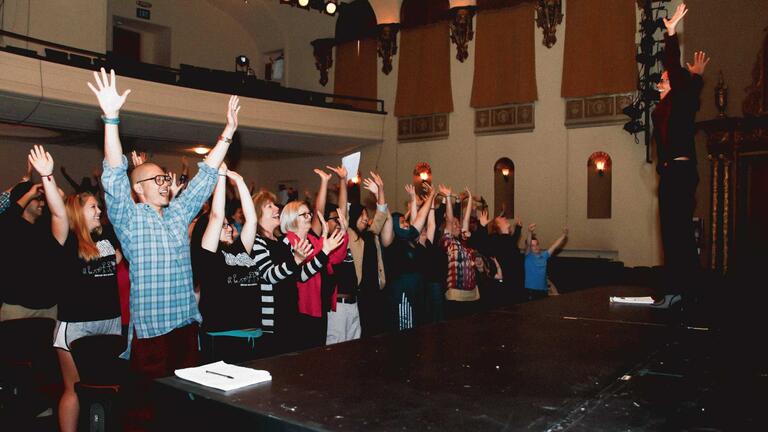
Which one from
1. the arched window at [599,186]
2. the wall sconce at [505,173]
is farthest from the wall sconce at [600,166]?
the wall sconce at [505,173]

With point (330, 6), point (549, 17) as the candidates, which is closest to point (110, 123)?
point (330, 6)

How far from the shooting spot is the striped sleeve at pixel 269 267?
3.54m

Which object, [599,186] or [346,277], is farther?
[599,186]

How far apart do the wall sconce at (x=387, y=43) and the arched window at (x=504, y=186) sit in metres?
3.79

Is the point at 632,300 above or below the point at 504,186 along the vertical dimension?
below

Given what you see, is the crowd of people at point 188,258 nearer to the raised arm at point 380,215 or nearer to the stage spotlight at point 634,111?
the raised arm at point 380,215

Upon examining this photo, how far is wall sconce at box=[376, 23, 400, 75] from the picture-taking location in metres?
14.4

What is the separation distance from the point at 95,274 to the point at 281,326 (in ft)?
3.51

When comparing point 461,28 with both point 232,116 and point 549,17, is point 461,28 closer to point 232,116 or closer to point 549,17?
point 549,17

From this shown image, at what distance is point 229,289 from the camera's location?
11.1 feet

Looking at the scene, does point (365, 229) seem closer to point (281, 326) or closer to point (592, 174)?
point (281, 326)

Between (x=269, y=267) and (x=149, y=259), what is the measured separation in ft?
3.16

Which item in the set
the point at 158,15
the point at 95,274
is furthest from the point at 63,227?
the point at 158,15

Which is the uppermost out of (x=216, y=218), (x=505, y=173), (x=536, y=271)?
(x=505, y=173)
